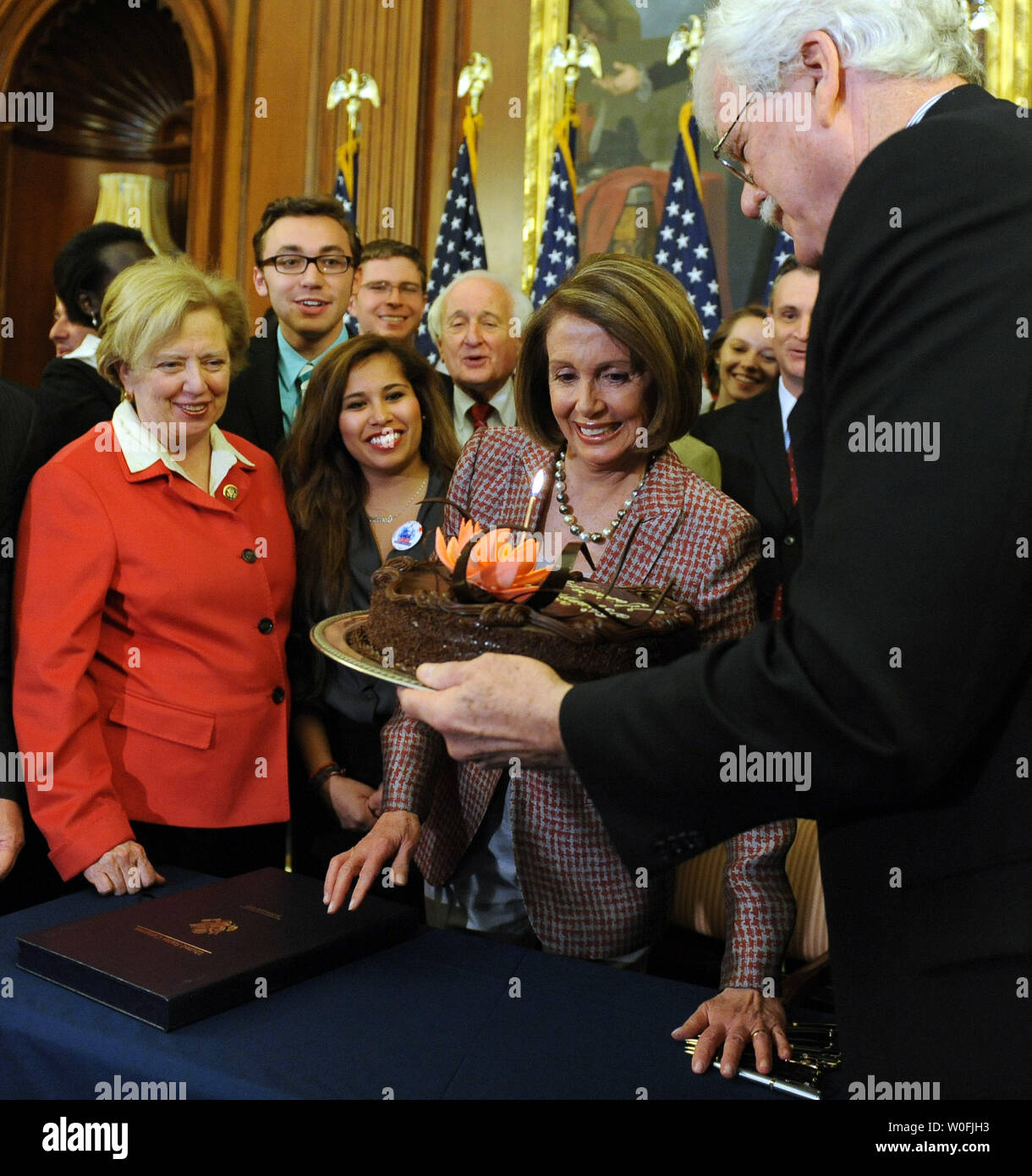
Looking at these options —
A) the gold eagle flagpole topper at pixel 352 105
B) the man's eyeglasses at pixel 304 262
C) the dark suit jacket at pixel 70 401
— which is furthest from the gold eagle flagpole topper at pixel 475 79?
the dark suit jacket at pixel 70 401

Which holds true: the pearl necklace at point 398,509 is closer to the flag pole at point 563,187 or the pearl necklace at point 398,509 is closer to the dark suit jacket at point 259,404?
the dark suit jacket at point 259,404

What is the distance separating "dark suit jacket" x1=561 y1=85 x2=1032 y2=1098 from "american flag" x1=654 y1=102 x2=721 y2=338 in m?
5.58

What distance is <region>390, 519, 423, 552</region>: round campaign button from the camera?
2637 mm

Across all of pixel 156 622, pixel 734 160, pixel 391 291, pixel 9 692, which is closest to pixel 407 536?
pixel 156 622

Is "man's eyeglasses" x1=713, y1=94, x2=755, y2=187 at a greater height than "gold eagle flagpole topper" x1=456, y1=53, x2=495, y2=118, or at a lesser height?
lesser

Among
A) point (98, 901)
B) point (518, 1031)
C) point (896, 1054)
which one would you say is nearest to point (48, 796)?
point (98, 901)

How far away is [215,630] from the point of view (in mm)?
2381

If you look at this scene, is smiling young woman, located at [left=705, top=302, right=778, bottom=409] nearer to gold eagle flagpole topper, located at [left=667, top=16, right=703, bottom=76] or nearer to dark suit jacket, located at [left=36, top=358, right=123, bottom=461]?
dark suit jacket, located at [left=36, top=358, right=123, bottom=461]

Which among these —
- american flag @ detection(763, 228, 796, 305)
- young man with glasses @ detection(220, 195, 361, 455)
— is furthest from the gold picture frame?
young man with glasses @ detection(220, 195, 361, 455)

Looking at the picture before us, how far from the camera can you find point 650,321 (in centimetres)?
198

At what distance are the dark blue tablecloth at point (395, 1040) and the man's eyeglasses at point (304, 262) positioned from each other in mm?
2527

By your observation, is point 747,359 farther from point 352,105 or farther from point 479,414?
point 352,105
